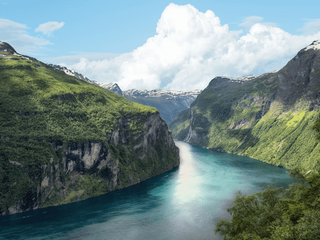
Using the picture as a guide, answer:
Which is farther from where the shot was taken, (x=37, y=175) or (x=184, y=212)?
(x=37, y=175)

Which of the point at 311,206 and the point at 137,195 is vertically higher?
the point at 311,206

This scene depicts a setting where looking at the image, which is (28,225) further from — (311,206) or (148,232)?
(311,206)

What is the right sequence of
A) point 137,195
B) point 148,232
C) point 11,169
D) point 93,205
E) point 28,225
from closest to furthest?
point 148,232 < point 28,225 < point 11,169 < point 93,205 < point 137,195

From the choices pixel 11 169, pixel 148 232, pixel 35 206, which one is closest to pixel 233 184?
pixel 148 232

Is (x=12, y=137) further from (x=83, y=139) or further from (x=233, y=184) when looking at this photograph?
(x=233, y=184)

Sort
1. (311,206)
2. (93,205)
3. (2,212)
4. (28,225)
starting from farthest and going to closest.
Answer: (93,205), (2,212), (28,225), (311,206)

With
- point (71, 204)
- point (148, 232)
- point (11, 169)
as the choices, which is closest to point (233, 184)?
point (148, 232)

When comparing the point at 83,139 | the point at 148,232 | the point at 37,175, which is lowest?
the point at 148,232

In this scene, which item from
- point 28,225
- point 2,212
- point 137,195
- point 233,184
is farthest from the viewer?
point 233,184

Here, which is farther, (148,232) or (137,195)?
(137,195)
